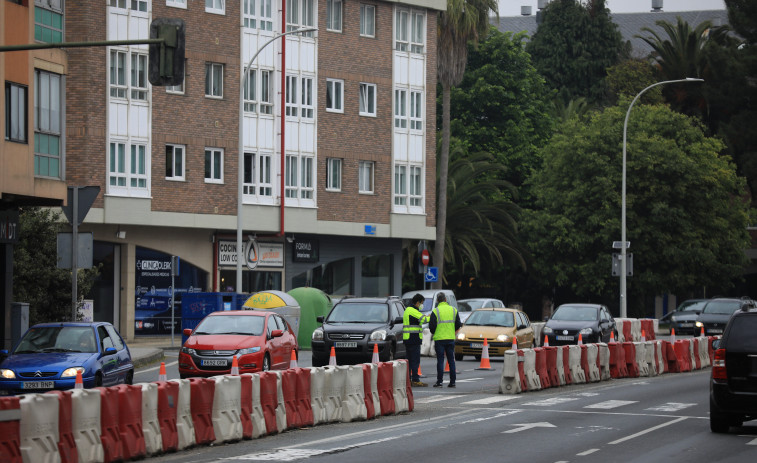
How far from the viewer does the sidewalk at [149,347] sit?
106 ft

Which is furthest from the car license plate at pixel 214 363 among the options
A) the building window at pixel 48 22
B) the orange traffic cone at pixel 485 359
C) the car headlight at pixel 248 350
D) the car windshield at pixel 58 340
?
the building window at pixel 48 22

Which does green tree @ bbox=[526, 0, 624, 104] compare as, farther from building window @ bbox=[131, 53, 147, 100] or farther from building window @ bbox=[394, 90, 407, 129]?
building window @ bbox=[131, 53, 147, 100]

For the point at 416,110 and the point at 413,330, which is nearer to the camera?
the point at 413,330

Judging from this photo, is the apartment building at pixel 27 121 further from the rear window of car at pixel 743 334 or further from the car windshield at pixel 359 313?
the rear window of car at pixel 743 334

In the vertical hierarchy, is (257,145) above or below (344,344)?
above

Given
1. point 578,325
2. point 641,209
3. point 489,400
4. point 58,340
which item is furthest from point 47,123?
point 641,209

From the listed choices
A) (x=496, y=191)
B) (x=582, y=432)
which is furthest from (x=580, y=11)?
(x=582, y=432)

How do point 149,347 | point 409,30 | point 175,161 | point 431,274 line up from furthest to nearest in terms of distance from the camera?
point 409,30
point 431,274
point 175,161
point 149,347

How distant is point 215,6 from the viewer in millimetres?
47188

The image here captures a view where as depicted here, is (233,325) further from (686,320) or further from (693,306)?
(693,306)

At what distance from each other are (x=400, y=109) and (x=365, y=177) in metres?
3.26

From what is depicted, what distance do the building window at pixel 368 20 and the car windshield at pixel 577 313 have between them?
18196mm

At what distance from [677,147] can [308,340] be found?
82.0ft

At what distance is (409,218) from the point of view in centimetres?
5428
